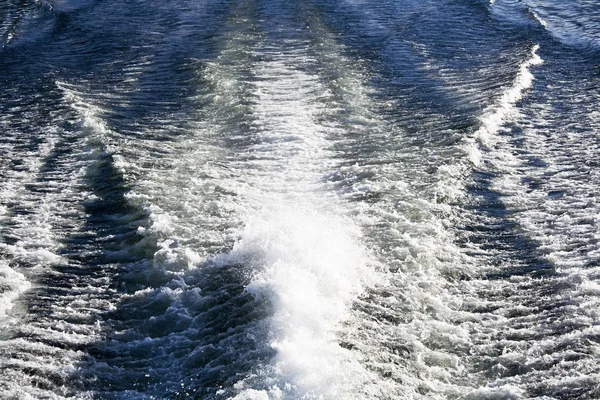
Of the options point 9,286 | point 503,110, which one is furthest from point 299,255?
point 503,110

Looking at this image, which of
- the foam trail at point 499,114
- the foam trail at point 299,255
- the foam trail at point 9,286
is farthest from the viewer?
the foam trail at point 499,114

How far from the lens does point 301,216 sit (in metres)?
11.6

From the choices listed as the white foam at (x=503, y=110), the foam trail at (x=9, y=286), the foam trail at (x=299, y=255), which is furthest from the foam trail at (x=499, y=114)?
the foam trail at (x=9, y=286)

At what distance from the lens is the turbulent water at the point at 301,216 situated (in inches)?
334

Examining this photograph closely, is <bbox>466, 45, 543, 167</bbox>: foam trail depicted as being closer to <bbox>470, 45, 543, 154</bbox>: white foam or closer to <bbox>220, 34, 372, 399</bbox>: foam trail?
<bbox>470, 45, 543, 154</bbox>: white foam

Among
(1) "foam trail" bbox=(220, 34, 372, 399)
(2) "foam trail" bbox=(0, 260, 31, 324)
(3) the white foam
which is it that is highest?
(2) "foam trail" bbox=(0, 260, 31, 324)

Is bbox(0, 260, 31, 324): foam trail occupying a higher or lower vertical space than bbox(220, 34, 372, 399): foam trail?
Answer: higher

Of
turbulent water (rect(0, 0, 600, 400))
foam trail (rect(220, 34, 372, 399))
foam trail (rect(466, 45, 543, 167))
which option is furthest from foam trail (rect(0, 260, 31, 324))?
foam trail (rect(466, 45, 543, 167))

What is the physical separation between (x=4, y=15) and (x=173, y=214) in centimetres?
1622

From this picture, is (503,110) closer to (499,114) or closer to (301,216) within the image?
(499,114)

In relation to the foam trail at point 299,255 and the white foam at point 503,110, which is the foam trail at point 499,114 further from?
the foam trail at point 299,255

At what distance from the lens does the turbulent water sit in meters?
8.48

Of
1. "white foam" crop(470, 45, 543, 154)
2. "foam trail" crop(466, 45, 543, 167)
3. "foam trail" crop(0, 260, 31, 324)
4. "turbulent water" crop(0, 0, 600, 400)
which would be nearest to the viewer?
"turbulent water" crop(0, 0, 600, 400)

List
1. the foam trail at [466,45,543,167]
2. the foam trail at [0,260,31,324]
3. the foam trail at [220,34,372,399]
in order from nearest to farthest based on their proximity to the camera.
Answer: the foam trail at [220,34,372,399] → the foam trail at [0,260,31,324] → the foam trail at [466,45,543,167]
